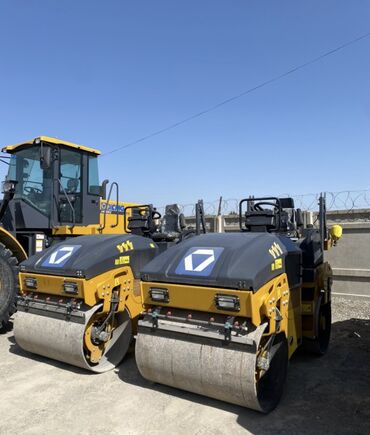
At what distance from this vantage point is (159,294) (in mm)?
4035

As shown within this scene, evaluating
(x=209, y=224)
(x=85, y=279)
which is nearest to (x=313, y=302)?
(x=85, y=279)

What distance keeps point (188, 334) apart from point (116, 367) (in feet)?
4.66

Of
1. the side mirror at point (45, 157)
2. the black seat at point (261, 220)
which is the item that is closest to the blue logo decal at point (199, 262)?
the black seat at point (261, 220)

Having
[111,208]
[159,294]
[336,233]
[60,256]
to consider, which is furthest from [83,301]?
[111,208]

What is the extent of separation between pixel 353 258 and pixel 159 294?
19.1ft

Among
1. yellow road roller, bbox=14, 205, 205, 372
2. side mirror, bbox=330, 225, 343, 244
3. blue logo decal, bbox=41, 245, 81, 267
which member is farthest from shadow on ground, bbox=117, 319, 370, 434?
side mirror, bbox=330, 225, 343, 244

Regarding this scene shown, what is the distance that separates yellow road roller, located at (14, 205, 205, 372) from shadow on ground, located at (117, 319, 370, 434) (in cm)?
39

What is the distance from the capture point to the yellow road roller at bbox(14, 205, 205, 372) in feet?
14.9

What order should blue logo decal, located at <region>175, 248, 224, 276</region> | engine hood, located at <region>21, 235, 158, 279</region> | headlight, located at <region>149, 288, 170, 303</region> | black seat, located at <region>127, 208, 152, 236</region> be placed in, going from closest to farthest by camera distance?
blue logo decal, located at <region>175, 248, 224, 276</region> → headlight, located at <region>149, 288, 170, 303</region> → engine hood, located at <region>21, 235, 158, 279</region> → black seat, located at <region>127, 208, 152, 236</region>

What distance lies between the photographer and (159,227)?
696 centimetres

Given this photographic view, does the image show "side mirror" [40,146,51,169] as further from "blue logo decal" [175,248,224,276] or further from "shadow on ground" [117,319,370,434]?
"blue logo decal" [175,248,224,276]

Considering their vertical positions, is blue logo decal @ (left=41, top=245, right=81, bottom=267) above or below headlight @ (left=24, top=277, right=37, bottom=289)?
above

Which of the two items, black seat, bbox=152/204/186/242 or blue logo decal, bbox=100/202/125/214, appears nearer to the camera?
black seat, bbox=152/204/186/242

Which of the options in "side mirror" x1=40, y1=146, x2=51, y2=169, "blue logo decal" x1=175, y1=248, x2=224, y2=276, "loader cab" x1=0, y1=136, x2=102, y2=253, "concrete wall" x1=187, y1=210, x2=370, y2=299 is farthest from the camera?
"concrete wall" x1=187, y1=210, x2=370, y2=299
